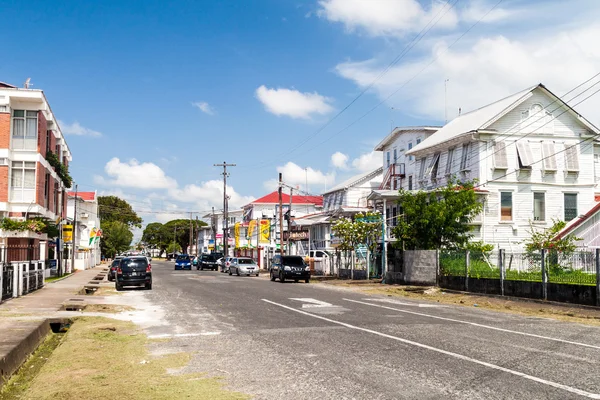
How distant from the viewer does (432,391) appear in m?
7.66

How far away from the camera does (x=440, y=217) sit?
3269cm

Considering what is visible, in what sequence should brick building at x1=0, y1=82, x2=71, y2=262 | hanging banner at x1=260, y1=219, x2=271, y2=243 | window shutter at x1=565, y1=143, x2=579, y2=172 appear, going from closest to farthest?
brick building at x1=0, y1=82, x2=71, y2=262, window shutter at x1=565, y1=143, x2=579, y2=172, hanging banner at x1=260, y1=219, x2=271, y2=243

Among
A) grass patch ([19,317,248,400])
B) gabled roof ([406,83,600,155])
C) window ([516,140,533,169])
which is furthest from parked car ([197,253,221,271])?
grass patch ([19,317,248,400])

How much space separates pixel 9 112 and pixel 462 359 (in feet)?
119

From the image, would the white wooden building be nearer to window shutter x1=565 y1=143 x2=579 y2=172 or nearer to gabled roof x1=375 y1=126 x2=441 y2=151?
window shutter x1=565 y1=143 x2=579 y2=172

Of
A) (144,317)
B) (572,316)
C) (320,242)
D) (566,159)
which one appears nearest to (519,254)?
(572,316)

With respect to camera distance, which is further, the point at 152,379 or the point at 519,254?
the point at 519,254

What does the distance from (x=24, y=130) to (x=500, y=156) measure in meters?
31.4

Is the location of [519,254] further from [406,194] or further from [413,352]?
[413,352]

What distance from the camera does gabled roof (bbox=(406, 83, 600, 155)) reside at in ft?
137

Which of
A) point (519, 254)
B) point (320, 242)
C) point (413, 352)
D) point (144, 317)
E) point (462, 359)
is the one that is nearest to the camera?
point (462, 359)

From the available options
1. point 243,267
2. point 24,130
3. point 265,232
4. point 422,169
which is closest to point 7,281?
point 24,130

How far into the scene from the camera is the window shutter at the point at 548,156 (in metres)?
42.2

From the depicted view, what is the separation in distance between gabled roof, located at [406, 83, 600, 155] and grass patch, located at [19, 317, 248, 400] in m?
33.8
